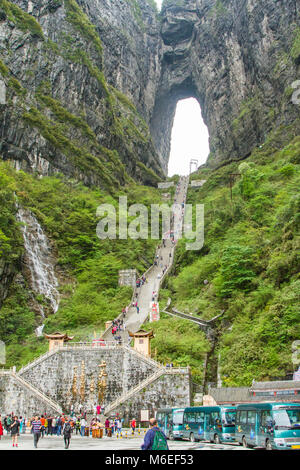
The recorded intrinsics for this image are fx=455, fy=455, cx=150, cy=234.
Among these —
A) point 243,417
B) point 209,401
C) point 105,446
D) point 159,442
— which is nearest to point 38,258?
point 209,401

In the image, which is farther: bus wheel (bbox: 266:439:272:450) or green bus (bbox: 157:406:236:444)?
green bus (bbox: 157:406:236:444)

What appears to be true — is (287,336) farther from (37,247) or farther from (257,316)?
(37,247)

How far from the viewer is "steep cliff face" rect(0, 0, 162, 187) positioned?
192ft

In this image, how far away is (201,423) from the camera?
18.8 m

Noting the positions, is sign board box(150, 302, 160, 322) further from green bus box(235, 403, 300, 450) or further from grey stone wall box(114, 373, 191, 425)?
green bus box(235, 403, 300, 450)

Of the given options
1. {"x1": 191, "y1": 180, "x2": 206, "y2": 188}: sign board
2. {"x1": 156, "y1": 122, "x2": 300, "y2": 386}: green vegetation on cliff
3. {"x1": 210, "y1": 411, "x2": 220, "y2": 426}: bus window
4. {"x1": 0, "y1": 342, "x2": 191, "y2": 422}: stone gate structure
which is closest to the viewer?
{"x1": 210, "y1": 411, "x2": 220, "y2": 426}: bus window

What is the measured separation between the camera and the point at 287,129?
197 feet

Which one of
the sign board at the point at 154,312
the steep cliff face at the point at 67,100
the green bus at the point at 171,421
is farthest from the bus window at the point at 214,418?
the steep cliff face at the point at 67,100

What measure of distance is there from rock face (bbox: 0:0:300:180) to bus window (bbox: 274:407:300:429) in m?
48.8

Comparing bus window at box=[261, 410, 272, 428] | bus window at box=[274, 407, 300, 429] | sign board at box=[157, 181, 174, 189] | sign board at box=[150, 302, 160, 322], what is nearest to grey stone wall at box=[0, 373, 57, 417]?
sign board at box=[150, 302, 160, 322]

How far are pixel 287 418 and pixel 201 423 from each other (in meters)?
6.00

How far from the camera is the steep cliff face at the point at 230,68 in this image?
6669 cm
